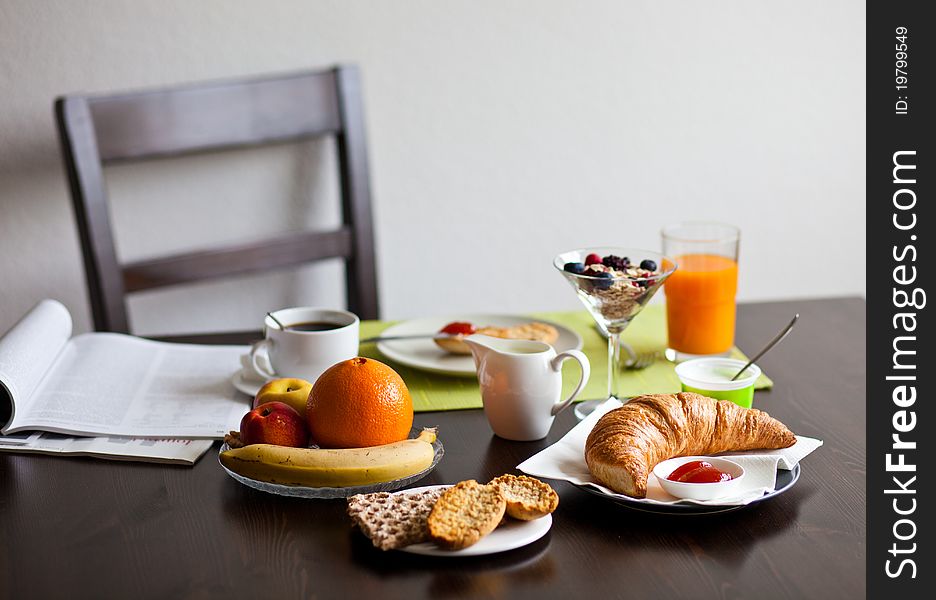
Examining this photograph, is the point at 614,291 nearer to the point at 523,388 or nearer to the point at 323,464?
the point at 523,388

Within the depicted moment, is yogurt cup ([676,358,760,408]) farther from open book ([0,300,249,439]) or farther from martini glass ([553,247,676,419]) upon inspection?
open book ([0,300,249,439])

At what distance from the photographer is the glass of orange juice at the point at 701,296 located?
142 centimetres

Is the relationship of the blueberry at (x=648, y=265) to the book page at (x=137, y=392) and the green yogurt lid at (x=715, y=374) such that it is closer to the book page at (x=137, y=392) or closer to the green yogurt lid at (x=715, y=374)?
the green yogurt lid at (x=715, y=374)

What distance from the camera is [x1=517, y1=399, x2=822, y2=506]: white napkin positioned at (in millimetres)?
910

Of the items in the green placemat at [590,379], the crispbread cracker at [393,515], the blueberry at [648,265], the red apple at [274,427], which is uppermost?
the blueberry at [648,265]

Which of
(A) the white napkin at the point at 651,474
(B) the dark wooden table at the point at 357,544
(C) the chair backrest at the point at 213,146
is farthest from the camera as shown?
(C) the chair backrest at the point at 213,146

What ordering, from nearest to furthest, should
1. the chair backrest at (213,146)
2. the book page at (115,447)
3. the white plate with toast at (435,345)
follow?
the book page at (115,447) < the white plate with toast at (435,345) < the chair backrest at (213,146)

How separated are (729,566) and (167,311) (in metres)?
1.59

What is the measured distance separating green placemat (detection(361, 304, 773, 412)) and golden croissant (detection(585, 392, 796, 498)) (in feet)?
0.82

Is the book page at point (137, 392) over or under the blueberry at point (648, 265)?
under

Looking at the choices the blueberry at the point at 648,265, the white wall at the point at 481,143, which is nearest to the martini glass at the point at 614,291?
the blueberry at the point at 648,265

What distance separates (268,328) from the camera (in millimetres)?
1266

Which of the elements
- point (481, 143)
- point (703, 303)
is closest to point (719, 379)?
point (703, 303)

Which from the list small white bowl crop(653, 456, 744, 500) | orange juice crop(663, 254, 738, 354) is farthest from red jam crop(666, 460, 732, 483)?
orange juice crop(663, 254, 738, 354)
